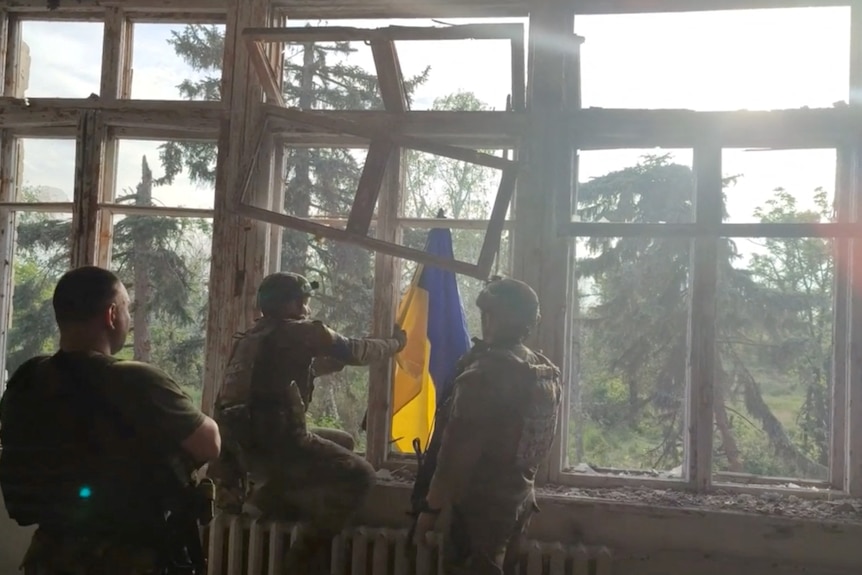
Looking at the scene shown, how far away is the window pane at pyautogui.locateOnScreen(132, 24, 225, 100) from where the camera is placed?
336 cm

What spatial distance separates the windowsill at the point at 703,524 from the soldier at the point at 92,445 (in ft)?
4.32

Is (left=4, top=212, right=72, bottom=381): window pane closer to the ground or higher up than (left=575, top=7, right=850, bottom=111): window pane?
closer to the ground

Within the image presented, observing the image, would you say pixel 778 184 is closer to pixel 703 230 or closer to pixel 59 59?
pixel 703 230

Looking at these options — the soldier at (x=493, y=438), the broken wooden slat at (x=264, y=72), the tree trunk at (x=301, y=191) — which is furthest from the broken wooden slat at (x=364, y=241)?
the broken wooden slat at (x=264, y=72)

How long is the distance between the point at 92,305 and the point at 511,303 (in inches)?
51.4

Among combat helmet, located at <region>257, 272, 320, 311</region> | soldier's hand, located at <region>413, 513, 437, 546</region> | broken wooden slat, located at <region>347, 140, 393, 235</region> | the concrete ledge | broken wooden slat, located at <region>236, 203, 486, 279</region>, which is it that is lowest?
the concrete ledge

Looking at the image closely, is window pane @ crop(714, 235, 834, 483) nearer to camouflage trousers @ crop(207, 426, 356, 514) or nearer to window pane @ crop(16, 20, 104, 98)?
camouflage trousers @ crop(207, 426, 356, 514)

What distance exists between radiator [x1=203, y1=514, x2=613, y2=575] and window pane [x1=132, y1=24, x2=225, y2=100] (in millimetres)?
2183

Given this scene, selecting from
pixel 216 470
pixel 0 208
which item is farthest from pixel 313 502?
pixel 0 208

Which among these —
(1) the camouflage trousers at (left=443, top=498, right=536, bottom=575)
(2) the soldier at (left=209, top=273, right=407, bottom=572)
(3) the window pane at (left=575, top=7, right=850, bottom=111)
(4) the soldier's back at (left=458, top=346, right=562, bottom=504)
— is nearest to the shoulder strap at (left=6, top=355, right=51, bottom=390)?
(2) the soldier at (left=209, top=273, right=407, bottom=572)

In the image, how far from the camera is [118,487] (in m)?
1.66

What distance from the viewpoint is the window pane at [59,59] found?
345 centimetres

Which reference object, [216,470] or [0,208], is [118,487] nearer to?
[216,470]

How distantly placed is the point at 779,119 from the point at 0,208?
400cm
